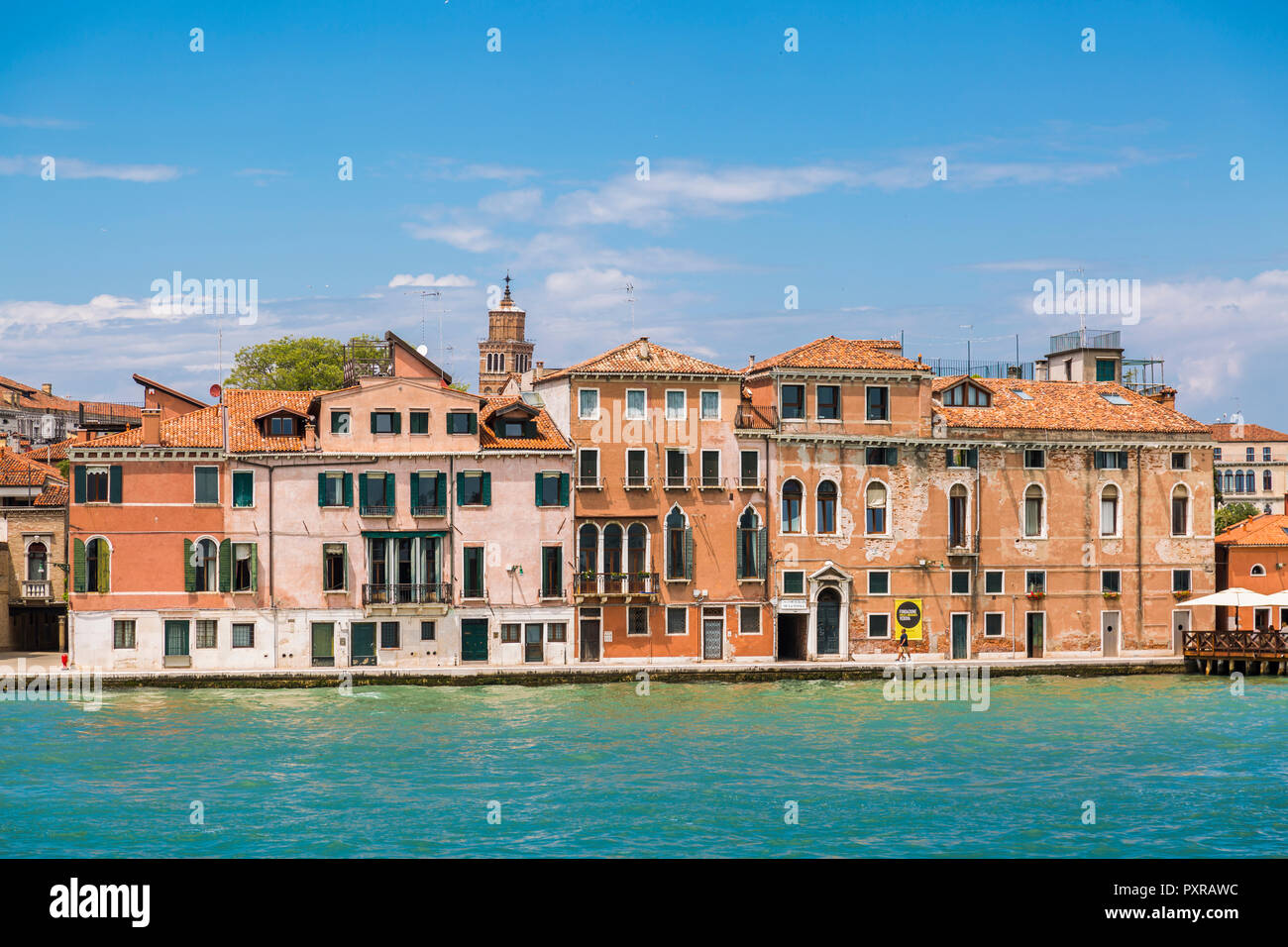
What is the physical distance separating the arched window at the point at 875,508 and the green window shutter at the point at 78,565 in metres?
22.9

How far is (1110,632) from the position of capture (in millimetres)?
44719

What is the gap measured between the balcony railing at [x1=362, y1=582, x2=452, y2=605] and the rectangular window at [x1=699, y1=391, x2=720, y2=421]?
360 inches

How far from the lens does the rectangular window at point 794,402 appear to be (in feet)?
140

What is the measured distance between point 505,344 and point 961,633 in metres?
75.0

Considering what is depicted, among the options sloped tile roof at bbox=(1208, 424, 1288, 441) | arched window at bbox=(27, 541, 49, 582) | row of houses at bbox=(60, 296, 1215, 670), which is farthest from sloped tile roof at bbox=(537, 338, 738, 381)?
sloped tile roof at bbox=(1208, 424, 1288, 441)

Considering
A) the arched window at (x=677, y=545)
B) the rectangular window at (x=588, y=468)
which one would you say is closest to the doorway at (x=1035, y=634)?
the arched window at (x=677, y=545)

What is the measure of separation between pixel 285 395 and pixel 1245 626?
31422mm

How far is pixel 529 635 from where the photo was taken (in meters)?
40.6

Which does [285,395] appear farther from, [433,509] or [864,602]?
[864,602]

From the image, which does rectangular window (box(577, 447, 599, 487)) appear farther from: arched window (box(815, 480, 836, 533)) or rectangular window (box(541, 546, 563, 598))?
arched window (box(815, 480, 836, 533))

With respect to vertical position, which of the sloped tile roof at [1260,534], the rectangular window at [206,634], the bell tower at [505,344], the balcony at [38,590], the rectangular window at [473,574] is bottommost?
the rectangular window at [206,634]

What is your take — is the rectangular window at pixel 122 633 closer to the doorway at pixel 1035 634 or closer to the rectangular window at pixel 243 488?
the rectangular window at pixel 243 488

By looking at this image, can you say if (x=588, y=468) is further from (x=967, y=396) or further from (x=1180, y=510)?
(x=1180, y=510)
